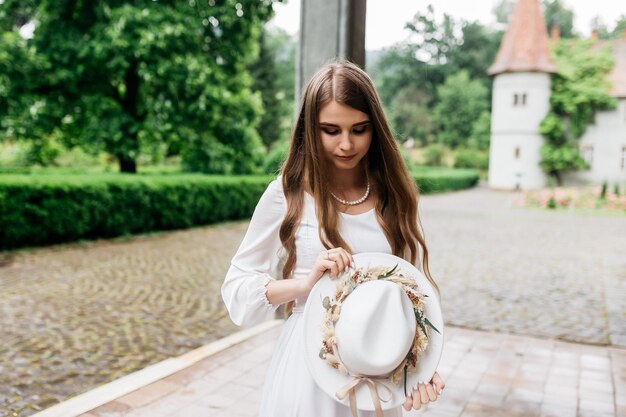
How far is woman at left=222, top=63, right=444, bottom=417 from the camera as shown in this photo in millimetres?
1477

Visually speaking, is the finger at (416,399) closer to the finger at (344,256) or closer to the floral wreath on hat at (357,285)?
the floral wreath on hat at (357,285)

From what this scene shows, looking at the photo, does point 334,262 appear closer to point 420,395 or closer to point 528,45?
point 420,395

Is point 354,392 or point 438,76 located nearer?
point 354,392

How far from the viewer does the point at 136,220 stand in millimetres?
10914

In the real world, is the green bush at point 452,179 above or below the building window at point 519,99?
below

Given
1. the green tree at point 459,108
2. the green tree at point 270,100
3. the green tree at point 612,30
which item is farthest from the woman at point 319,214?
the green tree at point 459,108

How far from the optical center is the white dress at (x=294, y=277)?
151 centimetres

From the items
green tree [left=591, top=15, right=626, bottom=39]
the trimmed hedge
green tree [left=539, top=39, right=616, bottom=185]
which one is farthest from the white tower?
the trimmed hedge

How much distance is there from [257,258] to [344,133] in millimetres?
447

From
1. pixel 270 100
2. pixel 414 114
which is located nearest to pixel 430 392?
pixel 270 100

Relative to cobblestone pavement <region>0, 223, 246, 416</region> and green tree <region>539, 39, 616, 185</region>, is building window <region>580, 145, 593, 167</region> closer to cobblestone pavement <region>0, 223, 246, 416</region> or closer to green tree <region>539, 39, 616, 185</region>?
green tree <region>539, 39, 616, 185</region>

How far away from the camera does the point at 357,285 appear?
52.6 inches

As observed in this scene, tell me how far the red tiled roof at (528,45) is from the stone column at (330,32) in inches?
1164

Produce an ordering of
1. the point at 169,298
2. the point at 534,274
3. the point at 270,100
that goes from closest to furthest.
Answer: the point at 169,298 → the point at 534,274 → the point at 270,100
